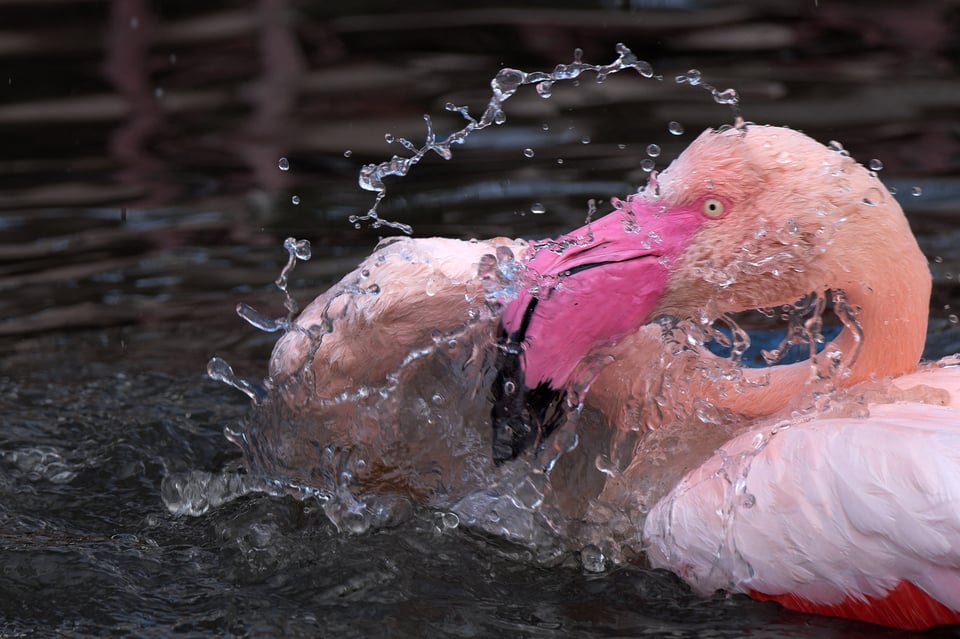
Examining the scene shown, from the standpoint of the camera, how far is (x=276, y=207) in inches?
223

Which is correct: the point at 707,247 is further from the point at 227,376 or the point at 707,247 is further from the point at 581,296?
the point at 227,376

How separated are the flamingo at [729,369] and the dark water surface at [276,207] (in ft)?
0.56

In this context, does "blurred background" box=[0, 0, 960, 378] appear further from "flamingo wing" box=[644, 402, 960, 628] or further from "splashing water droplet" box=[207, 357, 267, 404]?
"flamingo wing" box=[644, 402, 960, 628]

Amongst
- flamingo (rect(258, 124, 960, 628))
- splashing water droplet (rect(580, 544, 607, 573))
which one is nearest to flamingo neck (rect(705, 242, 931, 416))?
flamingo (rect(258, 124, 960, 628))

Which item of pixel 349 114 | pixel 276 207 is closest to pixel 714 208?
pixel 276 207

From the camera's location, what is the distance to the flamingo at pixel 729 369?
250 cm

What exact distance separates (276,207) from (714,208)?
3.15 meters

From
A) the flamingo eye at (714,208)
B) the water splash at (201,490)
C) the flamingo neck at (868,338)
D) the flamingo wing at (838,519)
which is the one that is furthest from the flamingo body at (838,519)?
the water splash at (201,490)

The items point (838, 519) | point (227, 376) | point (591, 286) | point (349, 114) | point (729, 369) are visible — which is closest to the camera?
point (838, 519)

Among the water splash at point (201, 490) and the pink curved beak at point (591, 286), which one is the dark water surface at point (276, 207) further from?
the pink curved beak at point (591, 286)

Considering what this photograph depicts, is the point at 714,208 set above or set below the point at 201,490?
above

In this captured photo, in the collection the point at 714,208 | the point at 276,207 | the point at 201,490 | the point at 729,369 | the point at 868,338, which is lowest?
the point at 276,207

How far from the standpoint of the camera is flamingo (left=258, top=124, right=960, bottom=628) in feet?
8.19

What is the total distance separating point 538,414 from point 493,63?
397cm
